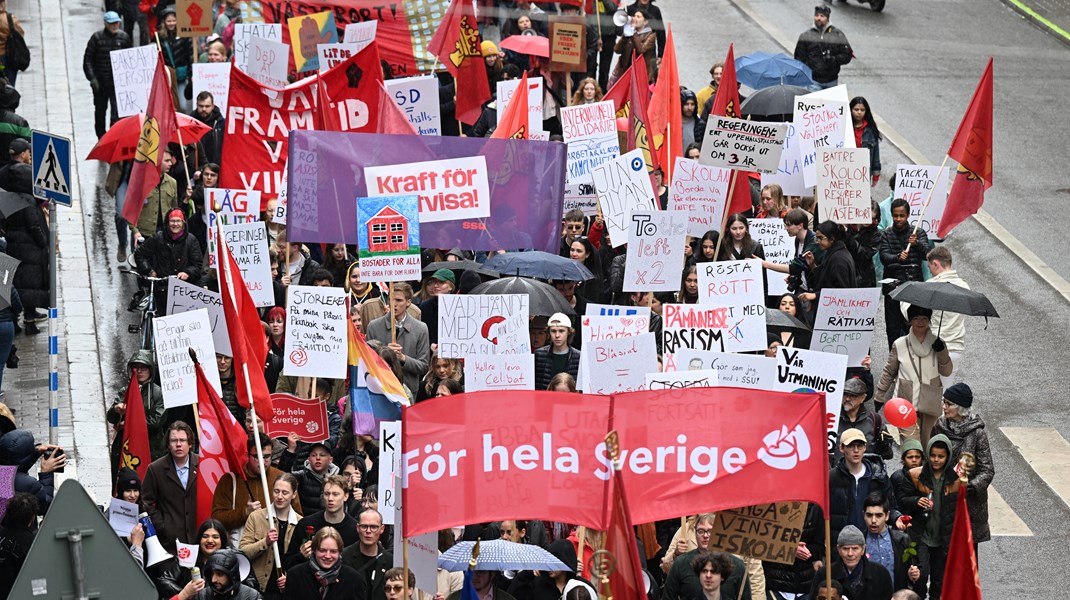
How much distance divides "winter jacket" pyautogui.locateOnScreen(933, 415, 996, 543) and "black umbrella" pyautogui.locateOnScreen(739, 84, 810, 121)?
8.19 m

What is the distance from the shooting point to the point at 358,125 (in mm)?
18016

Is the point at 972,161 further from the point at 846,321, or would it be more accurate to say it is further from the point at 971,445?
the point at 971,445

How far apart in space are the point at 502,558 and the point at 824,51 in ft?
46.7

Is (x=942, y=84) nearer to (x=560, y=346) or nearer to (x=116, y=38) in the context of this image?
(x=116, y=38)

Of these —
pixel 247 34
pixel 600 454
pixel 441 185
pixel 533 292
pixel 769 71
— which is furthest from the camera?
pixel 769 71

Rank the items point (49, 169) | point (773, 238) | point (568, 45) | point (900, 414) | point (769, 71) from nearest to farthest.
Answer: point (900, 414) → point (49, 169) → point (773, 238) → point (568, 45) → point (769, 71)

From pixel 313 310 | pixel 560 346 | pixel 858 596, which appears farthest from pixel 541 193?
pixel 858 596

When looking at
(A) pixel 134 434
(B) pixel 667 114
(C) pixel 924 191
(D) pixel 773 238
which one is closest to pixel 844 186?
(D) pixel 773 238

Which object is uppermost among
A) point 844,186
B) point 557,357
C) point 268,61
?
point 268,61

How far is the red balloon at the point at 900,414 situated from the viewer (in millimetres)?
14750

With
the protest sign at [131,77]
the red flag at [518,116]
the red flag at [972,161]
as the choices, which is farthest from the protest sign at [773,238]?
the protest sign at [131,77]

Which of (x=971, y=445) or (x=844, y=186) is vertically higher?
(x=844, y=186)

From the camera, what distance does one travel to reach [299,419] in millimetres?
13672

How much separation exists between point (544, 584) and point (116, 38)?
1276 centimetres
